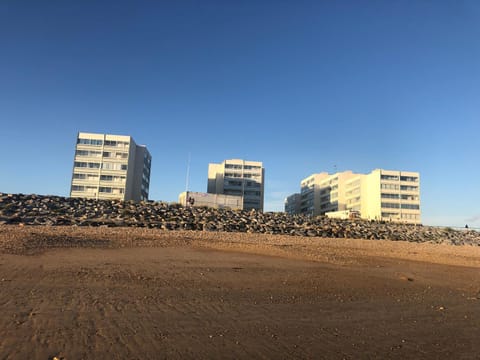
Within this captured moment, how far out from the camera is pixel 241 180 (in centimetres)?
14212

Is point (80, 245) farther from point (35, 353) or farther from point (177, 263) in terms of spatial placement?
point (35, 353)

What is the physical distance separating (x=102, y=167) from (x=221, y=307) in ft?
379

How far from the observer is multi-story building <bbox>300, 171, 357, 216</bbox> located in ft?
503

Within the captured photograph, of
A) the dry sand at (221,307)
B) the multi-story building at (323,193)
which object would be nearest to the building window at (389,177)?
the multi-story building at (323,193)

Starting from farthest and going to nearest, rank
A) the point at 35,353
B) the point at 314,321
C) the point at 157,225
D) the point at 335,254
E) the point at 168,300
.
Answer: the point at 157,225, the point at 335,254, the point at 168,300, the point at 314,321, the point at 35,353

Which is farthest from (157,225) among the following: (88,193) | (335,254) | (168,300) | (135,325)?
(88,193)

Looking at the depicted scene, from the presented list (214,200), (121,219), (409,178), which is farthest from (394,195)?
(121,219)

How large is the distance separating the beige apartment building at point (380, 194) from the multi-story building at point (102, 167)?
8166 cm

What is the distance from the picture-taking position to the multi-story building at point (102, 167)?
113812mm

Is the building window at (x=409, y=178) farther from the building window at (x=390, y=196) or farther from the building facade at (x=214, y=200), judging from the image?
the building facade at (x=214, y=200)

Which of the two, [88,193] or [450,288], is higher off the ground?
[88,193]

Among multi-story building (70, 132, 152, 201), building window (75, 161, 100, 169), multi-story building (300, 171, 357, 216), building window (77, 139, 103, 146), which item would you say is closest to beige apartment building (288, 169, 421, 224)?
multi-story building (300, 171, 357, 216)

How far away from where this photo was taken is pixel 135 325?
22.3 ft

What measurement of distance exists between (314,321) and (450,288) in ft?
26.5
